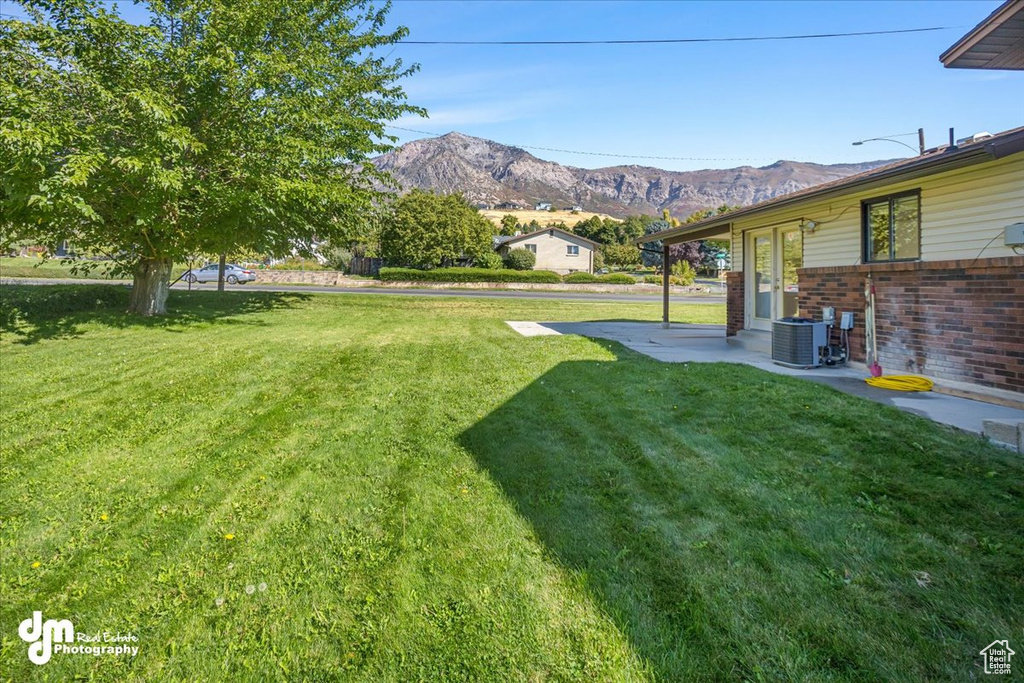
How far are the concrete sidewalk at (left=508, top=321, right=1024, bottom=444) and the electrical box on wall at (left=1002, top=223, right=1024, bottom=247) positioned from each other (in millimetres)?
1695

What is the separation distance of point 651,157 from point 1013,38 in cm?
2558

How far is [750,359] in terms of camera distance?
8281 millimetres

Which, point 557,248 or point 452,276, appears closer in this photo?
point 452,276

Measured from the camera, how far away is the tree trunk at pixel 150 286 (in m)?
12.3

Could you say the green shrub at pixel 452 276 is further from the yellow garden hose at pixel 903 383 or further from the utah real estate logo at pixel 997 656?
the utah real estate logo at pixel 997 656

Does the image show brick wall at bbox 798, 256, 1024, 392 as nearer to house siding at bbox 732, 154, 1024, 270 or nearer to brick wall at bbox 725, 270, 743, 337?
house siding at bbox 732, 154, 1024, 270

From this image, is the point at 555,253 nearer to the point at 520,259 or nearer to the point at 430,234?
the point at 520,259

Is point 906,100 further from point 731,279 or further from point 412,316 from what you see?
point 412,316

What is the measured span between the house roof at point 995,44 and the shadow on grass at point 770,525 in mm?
3655

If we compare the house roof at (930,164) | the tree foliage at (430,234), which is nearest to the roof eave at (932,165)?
the house roof at (930,164)

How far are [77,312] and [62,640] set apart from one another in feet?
43.2

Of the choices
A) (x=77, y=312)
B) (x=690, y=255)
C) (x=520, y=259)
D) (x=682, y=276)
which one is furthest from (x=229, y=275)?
(x=690, y=255)

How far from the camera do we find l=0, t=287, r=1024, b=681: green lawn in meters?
2.09

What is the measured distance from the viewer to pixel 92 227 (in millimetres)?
11055
